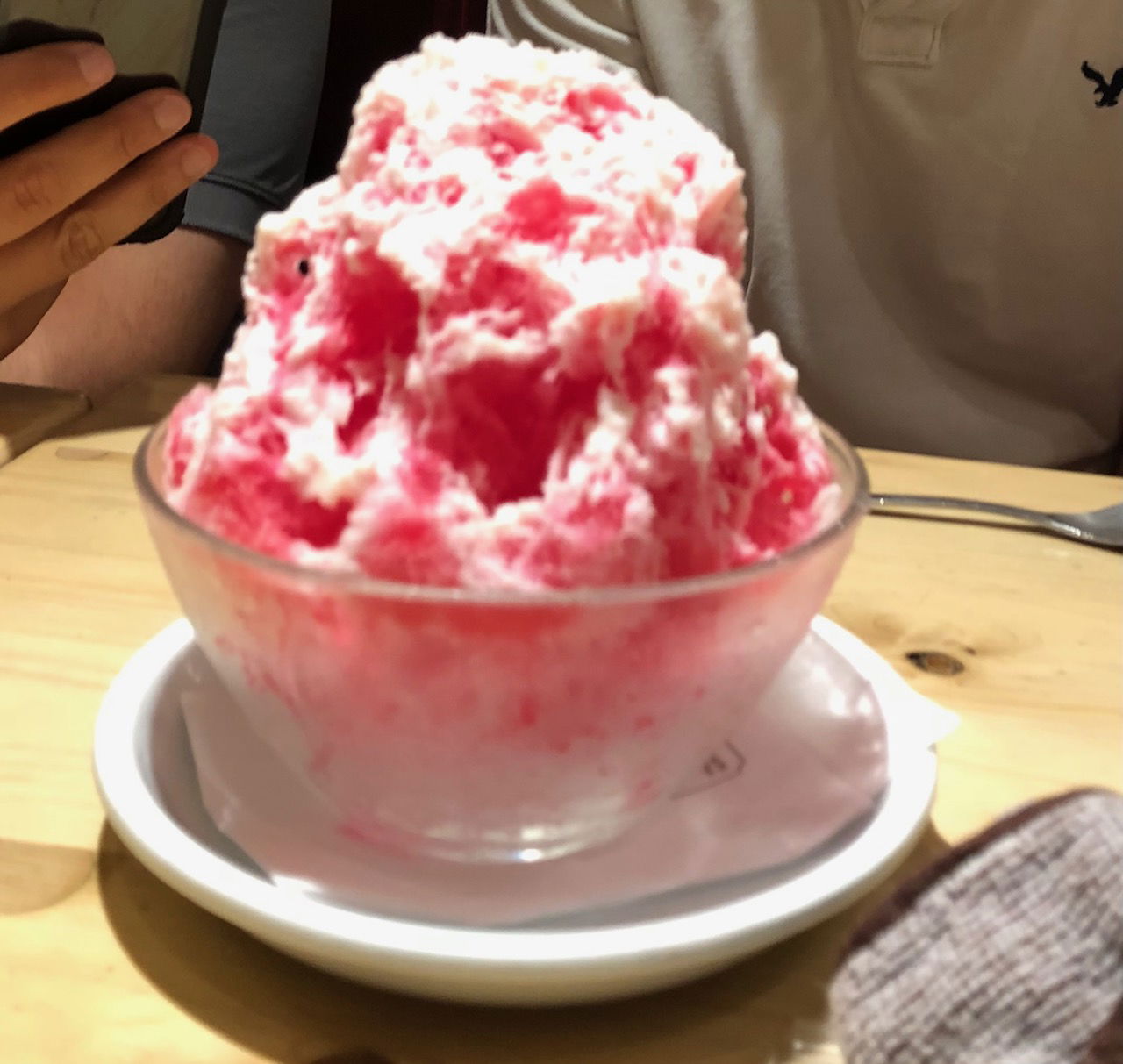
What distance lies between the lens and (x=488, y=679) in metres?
0.27

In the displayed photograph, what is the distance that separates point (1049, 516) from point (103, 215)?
701 millimetres

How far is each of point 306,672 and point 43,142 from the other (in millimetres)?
693

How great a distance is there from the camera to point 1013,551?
61cm

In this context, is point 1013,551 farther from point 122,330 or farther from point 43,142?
point 122,330

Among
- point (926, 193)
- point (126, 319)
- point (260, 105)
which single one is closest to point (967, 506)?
point (926, 193)

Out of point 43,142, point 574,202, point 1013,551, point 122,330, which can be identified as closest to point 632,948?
point 574,202

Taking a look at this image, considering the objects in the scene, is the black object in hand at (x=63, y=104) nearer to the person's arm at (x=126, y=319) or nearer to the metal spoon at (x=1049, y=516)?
the person's arm at (x=126, y=319)

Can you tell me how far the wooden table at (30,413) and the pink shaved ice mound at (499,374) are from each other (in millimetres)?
399

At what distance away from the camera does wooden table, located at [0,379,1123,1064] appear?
28cm

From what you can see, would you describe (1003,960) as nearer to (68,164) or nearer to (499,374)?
(499,374)

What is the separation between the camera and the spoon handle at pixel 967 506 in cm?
64

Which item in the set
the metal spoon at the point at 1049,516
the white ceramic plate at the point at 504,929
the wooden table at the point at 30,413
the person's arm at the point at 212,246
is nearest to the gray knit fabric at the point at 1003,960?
the white ceramic plate at the point at 504,929

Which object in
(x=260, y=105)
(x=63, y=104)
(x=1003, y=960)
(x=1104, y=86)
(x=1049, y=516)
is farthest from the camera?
(x=260, y=105)

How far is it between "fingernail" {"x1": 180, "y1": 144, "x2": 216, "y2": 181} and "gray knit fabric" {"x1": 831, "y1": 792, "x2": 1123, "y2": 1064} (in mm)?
781
